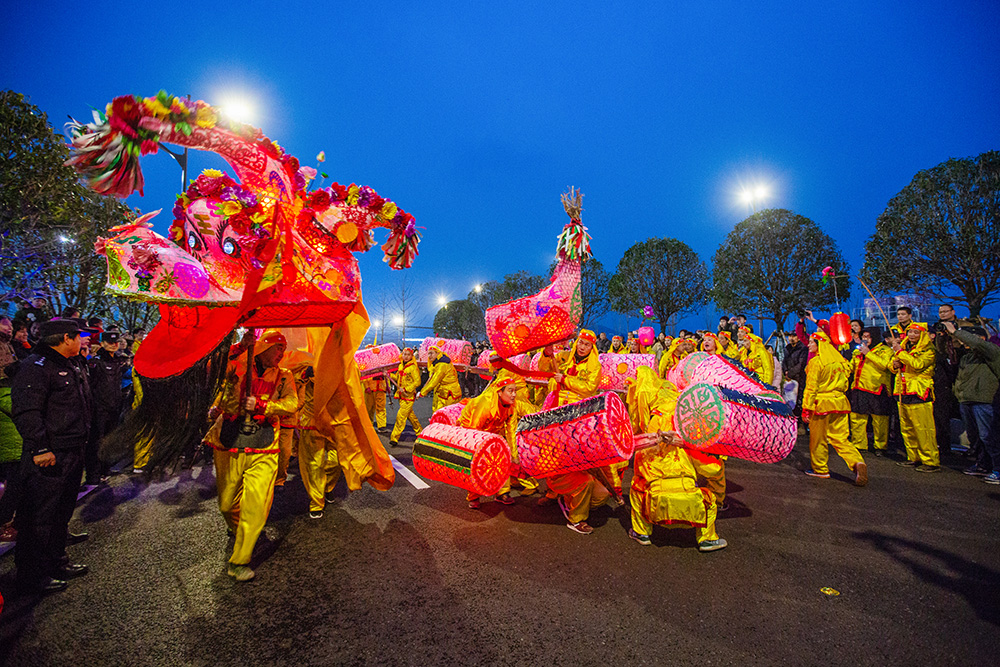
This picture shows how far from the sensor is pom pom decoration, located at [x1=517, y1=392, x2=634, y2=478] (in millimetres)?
3482

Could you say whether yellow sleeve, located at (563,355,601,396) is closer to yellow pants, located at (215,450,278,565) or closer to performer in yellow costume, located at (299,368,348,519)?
performer in yellow costume, located at (299,368,348,519)

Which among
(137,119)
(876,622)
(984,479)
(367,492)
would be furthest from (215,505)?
(984,479)

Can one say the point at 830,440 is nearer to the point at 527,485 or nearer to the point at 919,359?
the point at 919,359

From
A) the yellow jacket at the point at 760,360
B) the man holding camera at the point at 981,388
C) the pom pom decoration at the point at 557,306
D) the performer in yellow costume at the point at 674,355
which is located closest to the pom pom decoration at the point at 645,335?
the performer in yellow costume at the point at 674,355

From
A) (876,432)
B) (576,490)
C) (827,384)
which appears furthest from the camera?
(876,432)

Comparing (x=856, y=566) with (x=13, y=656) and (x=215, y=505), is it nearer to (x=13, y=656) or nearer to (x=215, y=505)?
(x=13, y=656)

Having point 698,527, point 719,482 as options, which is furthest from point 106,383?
point 719,482

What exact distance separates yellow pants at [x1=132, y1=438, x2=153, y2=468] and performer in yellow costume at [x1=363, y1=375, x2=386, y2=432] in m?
5.02

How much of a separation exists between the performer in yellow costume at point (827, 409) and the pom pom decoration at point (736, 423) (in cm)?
328

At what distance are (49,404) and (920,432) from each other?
33.8ft

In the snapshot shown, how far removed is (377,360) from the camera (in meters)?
8.52

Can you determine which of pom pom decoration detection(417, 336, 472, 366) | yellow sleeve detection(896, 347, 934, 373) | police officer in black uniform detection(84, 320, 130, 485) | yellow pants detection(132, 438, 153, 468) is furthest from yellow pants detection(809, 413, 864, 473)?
police officer in black uniform detection(84, 320, 130, 485)

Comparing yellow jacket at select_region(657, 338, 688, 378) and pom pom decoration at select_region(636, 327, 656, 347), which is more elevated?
pom pom decoration at select_region(636, 327, 656, 347)

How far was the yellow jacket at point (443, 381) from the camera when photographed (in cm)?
898
